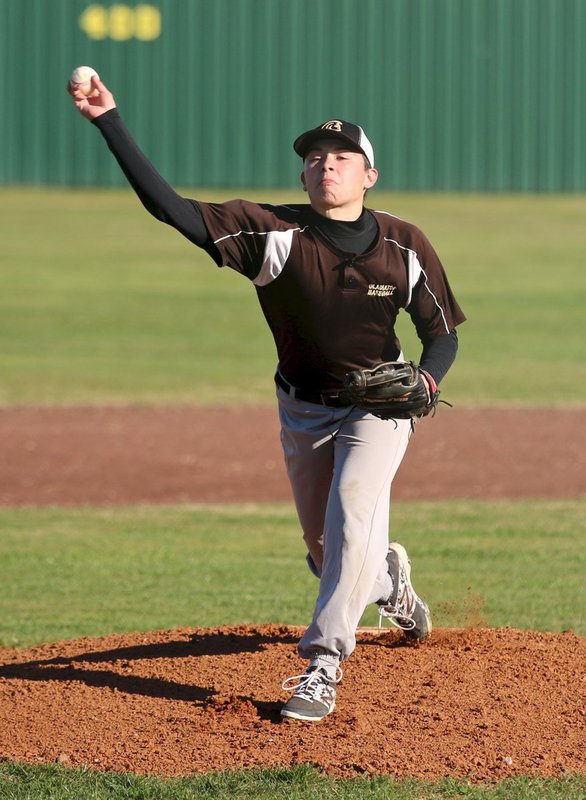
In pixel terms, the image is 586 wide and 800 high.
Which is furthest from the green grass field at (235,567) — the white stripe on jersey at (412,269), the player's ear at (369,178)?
the player's ear at (369,178)

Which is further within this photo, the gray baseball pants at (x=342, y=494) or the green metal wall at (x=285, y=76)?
the green metal wall at (x=285, y=76)

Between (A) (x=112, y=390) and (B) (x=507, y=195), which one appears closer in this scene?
(A) (x=112, y=390)

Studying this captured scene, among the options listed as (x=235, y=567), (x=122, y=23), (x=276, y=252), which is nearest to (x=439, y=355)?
(x=276, y=252)

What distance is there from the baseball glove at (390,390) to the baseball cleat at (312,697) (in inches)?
35.9

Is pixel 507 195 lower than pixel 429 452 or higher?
higher

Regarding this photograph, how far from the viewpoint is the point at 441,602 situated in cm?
709

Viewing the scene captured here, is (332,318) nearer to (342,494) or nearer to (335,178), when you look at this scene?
(335,178)

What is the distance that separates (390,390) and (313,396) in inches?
15.8

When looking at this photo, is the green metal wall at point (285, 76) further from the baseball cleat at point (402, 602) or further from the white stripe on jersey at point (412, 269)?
the white stripe on jersey at point (412, 269)

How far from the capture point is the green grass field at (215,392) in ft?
22.6

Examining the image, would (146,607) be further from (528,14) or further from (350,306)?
(528,14)

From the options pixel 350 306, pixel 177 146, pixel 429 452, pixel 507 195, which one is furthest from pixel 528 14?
pixel 350 306

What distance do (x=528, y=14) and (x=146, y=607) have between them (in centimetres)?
2338

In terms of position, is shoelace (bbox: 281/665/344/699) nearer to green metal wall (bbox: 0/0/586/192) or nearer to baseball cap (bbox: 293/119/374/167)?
baseball cap (bbox: 293/119/374/167)
